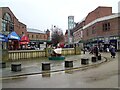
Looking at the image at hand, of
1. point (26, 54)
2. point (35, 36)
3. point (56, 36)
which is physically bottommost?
point (26, 54)

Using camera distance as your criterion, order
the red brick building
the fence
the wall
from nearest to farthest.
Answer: the fence, the wall, the red brick building

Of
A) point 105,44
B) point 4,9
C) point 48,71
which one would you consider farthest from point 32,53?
point 105,44

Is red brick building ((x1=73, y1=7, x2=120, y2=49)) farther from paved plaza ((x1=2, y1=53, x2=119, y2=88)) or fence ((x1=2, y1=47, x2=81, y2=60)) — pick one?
paved plaza ((x1=2, y1=53, x2=119, y2=88))

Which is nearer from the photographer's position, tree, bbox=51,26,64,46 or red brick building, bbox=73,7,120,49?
red brick building, bbox=73,7,120,49

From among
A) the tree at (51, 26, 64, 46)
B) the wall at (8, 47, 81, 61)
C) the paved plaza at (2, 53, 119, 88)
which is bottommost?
the paved plaza at (2, 53, 119, 88)

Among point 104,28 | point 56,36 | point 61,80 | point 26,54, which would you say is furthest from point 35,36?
point 61,80

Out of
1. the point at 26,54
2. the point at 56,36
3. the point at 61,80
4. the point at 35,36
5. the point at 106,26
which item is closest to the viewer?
the point at 61,80

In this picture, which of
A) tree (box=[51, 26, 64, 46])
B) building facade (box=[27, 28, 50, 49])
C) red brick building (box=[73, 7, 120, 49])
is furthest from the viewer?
building facade (box=[27, 28, 50, 49])

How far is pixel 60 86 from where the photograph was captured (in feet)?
35.3

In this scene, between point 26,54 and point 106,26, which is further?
point 106,26

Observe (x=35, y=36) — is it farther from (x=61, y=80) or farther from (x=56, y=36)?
(x=61, y=80)

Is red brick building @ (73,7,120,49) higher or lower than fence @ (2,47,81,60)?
higher

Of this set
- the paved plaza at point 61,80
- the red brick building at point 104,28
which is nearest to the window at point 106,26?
the red brick building at point 104,28

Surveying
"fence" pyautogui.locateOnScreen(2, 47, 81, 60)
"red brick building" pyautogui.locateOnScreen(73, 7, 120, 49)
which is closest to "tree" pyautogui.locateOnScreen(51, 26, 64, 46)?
"red brick building" pyautogui.locateOnScreen(73, 7, 120, 49)
